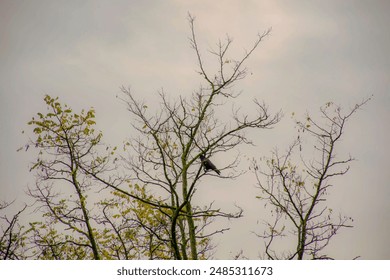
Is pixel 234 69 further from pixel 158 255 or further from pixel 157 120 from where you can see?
pixel 158 255

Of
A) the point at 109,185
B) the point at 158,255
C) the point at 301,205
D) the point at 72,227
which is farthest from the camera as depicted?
the point at 158,255

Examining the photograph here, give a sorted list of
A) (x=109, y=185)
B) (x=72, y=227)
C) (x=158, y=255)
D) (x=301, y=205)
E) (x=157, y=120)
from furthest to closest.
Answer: (x=158, y=255)
(x=72, y=227)
(x=301, y=205)
(x=157, y=120)
(x=109, y=185)

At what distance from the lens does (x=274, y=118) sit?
23.1 ft

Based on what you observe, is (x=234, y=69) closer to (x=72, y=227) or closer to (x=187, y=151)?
(x=187, y=151)
